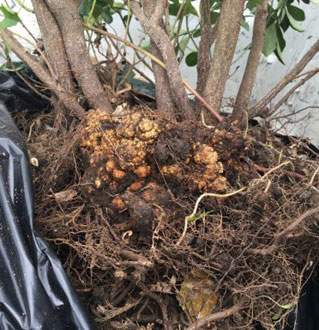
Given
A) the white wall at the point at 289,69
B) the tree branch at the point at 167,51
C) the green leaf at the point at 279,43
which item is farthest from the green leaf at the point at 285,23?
the tree branch at the point at 167,51

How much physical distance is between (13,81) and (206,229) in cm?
75

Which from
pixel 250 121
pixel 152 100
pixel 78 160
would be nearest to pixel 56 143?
pixel 78 160

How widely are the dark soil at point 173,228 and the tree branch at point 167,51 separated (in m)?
0.13

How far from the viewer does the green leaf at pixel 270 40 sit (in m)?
1.17

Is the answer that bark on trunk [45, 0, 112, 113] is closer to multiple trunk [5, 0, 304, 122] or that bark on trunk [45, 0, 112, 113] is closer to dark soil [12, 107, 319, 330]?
multiple trunk [5, 0, 304, 122]

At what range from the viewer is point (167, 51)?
958 millimetres

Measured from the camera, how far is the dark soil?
30.3 inches

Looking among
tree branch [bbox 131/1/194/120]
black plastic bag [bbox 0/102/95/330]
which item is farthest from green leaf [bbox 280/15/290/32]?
black plastic bag [bbox 0/102/95/330]

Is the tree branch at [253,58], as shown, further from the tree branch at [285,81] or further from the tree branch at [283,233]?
the tree branch at [283,233]

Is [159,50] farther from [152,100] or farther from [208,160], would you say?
[208,160]

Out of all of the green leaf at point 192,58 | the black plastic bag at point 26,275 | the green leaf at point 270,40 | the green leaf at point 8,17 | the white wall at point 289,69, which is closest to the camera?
the black plastic bag at point 26,275

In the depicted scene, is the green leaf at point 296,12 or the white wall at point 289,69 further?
the white wall at point 289,69

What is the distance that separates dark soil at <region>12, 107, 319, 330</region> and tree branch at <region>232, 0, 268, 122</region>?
23 centimetres

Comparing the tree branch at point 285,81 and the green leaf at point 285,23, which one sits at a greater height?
the green leaf at point 285,23
